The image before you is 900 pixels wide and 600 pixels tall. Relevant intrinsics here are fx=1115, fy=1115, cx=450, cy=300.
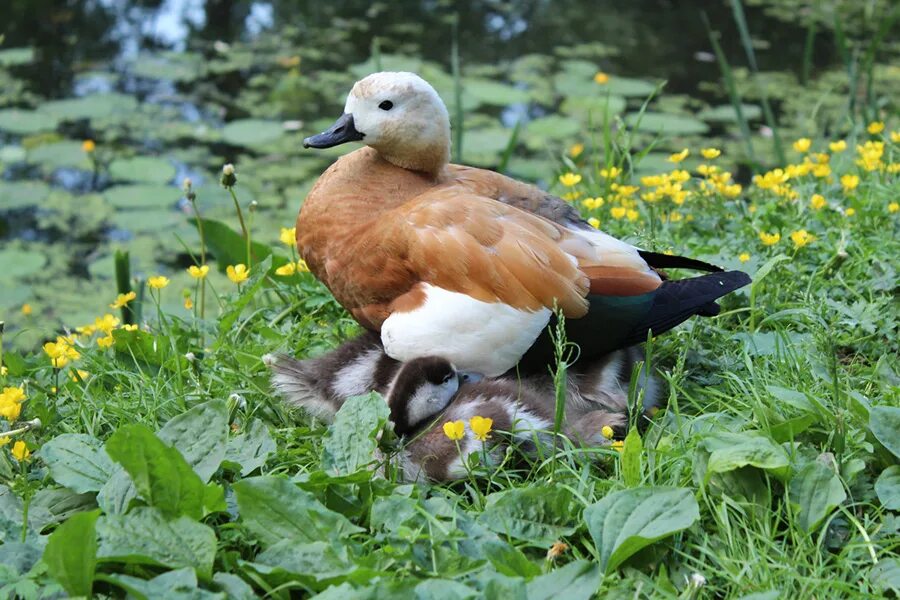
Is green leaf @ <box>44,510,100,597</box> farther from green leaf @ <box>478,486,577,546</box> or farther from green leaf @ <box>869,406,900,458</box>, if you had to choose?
green leaf @ <box>869,406,900,458</box>

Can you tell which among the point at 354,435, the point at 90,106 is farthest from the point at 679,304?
the point at 90,106

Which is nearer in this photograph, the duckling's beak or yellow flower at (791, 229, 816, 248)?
the duckling's beak

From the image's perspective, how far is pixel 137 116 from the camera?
257 inches

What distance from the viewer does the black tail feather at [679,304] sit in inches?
108

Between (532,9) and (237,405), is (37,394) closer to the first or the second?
(237,405)

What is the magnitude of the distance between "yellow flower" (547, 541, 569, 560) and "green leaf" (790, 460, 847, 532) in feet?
1.54

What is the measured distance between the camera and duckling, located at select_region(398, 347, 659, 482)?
8.10 ft

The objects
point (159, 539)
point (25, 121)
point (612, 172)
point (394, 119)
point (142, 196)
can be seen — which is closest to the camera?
point (159, 539)

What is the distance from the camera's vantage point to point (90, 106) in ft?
21.3

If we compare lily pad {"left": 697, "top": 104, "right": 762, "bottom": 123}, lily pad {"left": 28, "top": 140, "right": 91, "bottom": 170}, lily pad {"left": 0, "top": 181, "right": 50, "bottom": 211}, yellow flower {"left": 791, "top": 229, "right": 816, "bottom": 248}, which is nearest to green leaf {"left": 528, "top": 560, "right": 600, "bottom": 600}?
yellow flower {"left": 791, "top": 229, "right": 816, "bottom": 248}

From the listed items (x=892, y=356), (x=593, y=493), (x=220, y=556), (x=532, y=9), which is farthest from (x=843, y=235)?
(x=532, y=9)

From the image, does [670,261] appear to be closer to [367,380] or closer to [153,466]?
[367,380]

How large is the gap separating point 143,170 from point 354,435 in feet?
12.9

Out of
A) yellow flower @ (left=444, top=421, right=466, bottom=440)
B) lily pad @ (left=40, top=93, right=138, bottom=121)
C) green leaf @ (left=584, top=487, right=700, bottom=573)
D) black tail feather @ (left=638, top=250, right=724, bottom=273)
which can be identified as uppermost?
black tail feather @ (left=638, top=250, right=724, bottom=273)
